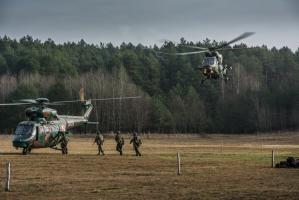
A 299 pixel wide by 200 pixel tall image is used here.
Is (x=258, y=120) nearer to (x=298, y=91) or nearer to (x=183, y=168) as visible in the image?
(x=298, y=91)

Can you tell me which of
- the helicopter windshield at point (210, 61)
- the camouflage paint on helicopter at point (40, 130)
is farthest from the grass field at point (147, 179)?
the helicopter windshield at point (210, 61)

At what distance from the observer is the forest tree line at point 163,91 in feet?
380

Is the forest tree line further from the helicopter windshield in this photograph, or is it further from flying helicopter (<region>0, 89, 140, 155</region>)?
the helicopter windshield

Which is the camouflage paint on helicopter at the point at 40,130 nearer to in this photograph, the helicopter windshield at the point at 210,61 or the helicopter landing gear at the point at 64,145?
the helicopter landing gear at the point at 64,145

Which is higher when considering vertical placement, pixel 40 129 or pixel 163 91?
pixel 163 91

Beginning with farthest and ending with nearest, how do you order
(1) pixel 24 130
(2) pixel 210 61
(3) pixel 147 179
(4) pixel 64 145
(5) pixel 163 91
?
(5) pixel 163 91 < (4) pixel 64 145 < (1) pixel 24 130 < (2) pixel 210 61 < (3) pixel 147 179

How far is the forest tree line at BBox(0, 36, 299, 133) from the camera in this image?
116 m

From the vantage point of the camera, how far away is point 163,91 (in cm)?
13688

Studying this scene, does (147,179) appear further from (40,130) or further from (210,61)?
(40,130)

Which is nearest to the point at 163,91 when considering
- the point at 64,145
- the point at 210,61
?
the point at 64,145

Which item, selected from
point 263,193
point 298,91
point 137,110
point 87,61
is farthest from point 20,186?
point 87,61

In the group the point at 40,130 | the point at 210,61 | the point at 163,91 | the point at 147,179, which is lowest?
the point at 147,179

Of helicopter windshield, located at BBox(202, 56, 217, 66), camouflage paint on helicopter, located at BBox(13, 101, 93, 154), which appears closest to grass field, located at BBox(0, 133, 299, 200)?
camouflage paint on helicopter, located at BBox(13, 101, 93, 154)

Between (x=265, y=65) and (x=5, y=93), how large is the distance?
190 ft
